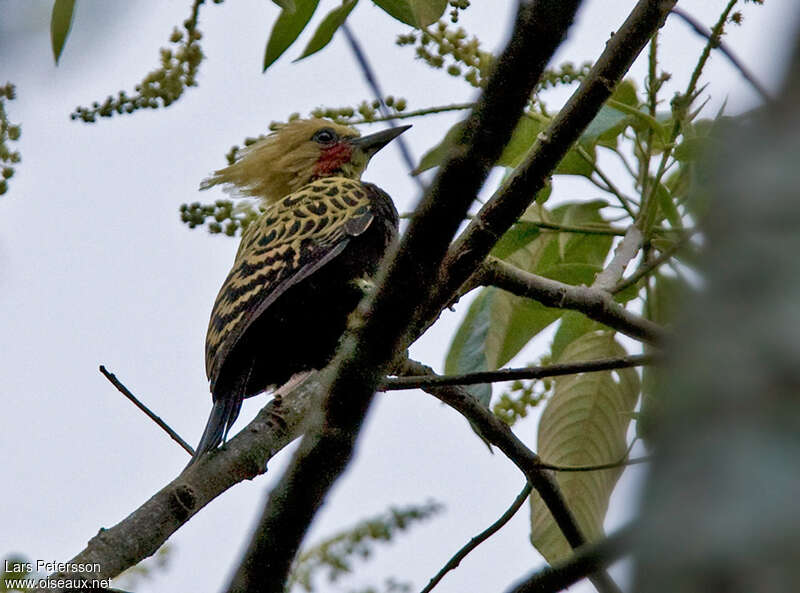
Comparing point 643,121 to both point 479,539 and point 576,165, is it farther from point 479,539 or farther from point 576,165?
point 479,539

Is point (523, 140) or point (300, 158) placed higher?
point (300, 158)

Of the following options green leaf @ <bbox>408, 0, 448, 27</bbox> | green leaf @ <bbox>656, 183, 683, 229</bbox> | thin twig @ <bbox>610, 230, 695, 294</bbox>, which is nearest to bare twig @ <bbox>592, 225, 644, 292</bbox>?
thin twig @ <bbox>610, 230, 695, 294</bbox>

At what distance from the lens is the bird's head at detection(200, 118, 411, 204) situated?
5375mm

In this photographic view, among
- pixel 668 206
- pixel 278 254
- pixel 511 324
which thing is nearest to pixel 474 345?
pixel 511 324

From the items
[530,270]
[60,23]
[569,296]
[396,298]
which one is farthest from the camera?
[530,270]

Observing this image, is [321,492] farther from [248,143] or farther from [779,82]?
[248,143]

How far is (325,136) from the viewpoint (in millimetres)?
5441

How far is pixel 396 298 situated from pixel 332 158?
3995mm

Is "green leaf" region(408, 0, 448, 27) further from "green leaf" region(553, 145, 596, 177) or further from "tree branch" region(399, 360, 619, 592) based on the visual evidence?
"tree branch" region(399, 360, 619, 592)

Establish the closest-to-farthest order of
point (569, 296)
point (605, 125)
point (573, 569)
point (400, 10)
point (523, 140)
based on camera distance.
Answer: point (573, 569), point (400, 10), point (569, 296), point (605, 125), point (523, 140)

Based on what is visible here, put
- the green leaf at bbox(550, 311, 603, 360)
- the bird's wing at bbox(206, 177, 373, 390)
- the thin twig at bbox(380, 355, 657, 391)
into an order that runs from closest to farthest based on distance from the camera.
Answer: the thin twig at bbox(380, 355, 657, 391)
the green leaf at bbox(550, 311, 603, 360)
the bird's wing at bbox(206, 177, 373, 390)

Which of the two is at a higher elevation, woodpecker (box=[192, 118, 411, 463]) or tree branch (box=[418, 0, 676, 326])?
woodpecker (box=[192, 118, 411, 463])

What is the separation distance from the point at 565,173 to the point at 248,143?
1016 mm

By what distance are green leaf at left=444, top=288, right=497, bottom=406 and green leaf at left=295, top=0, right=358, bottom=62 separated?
1048mm
